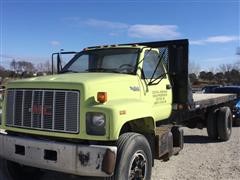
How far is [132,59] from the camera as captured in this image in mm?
7105

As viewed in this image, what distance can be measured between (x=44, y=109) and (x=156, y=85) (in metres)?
2.27

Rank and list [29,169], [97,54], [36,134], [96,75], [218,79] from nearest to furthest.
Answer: [36,134]
[96,75]
[29,169]
[97,54]
[218,79]

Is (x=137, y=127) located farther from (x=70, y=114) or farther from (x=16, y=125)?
A: (x=16, y=125)

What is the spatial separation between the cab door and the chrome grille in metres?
1.58

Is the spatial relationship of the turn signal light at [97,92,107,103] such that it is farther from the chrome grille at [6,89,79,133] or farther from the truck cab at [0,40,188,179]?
the chrome grille at [6,89,79,133]

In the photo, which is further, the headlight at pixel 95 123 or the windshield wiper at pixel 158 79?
the windshield wiper at pixel 158 79

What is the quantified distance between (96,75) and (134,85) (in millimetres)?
625

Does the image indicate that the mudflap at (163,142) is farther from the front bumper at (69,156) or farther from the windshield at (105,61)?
the front bumper at (69,156)

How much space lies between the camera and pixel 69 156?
5.43 meters

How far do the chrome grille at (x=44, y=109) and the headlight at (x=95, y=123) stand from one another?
16cm

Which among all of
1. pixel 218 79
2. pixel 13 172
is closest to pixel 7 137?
pixel 13 172

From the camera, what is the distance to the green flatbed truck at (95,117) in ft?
17.9

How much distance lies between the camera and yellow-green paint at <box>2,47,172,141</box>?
5492mm

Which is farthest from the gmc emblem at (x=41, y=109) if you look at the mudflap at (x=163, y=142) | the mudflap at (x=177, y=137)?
the mudflap at (x=177, y=137)
